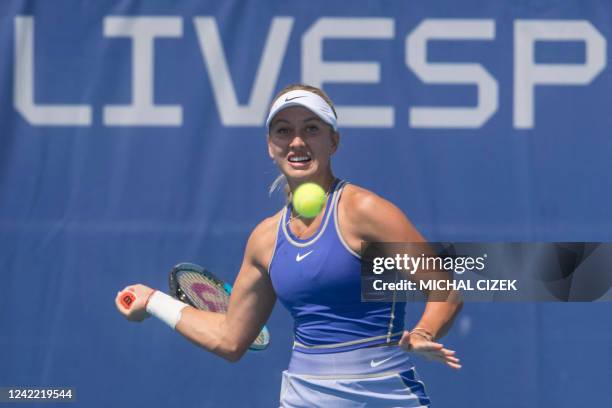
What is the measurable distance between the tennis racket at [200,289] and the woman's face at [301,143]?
2.80ft

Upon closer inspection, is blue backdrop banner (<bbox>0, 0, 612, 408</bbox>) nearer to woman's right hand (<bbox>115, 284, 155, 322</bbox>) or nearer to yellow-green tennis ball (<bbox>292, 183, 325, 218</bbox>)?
woman's right hand (<bbox>115, 284, 155, 322</bbox>)

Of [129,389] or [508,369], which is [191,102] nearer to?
[129,389]

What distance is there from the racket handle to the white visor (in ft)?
2.62

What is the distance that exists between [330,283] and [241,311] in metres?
0.50

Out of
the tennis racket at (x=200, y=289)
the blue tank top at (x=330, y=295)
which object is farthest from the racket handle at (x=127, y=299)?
the blue tank top at (x=330, y=295)

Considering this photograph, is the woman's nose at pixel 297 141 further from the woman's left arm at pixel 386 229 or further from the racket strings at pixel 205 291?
the racket strings at pixel 205 291

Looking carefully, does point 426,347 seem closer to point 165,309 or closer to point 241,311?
point 241,311

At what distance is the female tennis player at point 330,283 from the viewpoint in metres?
3.03

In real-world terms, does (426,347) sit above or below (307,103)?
below

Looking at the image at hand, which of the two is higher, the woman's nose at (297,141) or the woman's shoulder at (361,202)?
the woman's nose at (297,141)

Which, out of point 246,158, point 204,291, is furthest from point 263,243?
point 246,158

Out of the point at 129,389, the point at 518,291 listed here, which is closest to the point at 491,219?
the point at 518,291

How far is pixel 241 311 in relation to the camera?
3412 mm

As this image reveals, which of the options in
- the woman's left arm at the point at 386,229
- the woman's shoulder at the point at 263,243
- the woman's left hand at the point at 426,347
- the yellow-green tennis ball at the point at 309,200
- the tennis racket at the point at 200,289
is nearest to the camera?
the woman's left hand at the point at 426,347
